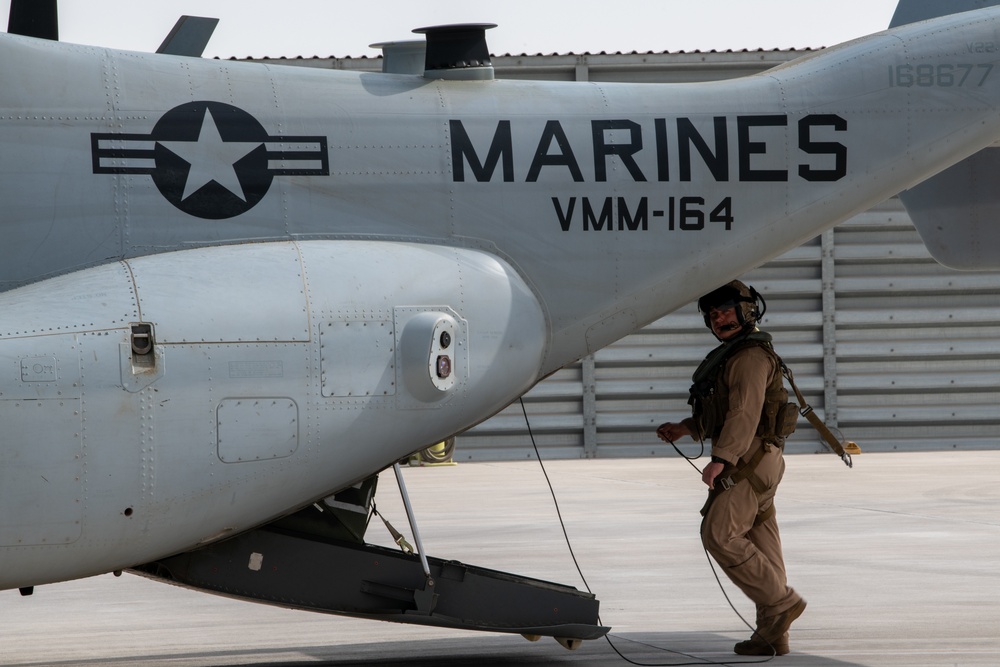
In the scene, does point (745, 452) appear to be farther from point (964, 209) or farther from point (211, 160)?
point (211, 160)

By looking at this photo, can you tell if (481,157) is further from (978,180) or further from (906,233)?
(906,233)

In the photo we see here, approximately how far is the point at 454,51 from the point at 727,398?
215 cm

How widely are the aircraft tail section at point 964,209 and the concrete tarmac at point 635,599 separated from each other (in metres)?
2.03

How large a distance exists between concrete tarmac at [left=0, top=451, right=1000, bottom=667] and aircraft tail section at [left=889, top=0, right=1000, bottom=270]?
2.03m

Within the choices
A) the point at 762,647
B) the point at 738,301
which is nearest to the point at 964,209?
the point at 738,301

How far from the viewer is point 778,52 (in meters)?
17.9

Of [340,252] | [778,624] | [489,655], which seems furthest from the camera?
[489,655]

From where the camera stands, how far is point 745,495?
221 inches

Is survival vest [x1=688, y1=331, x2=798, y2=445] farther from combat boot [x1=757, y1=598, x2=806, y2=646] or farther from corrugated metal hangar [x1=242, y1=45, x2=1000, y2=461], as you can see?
corrugated metal hangar [x1=242, y1=45, x2=1000, y2=461]

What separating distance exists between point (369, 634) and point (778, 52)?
13.8 metres

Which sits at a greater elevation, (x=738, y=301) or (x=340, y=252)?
(x=340, y=252)

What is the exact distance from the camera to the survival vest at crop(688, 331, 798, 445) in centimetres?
572

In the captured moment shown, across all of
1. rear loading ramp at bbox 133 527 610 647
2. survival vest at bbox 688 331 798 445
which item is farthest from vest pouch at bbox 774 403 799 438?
rear loading ramp at bbox 133 527 610 647

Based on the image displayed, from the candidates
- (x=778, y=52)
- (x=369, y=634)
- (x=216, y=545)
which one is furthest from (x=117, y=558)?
(x=778, y=52)
